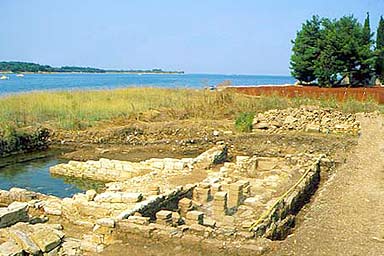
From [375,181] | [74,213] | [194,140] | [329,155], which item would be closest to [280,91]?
[194,140]

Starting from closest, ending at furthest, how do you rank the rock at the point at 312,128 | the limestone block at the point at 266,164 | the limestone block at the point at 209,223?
1. the limestone block at the point at 209,223
2. the limestone block at the point at 266,164
3. the rock at the point at 312,128

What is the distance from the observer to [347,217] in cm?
845

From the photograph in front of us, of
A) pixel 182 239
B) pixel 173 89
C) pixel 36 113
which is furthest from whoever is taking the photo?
pixel 173 89

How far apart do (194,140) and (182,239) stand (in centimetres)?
1390

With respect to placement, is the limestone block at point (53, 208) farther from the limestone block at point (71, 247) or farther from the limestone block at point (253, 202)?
the limestone block at point (253, 202)

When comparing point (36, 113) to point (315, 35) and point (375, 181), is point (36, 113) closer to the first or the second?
point (375, 181)

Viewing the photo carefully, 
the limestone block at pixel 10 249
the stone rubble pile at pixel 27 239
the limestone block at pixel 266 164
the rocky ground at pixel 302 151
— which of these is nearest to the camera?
the limestone block at pixel 10 249

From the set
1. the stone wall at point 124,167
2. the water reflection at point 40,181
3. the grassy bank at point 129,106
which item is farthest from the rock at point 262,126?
the water reflection at point 40,181

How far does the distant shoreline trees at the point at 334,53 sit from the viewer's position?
34.7 metres

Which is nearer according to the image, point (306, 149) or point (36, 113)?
point (306, 149)

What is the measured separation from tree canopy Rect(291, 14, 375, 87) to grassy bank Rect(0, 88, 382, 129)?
27.9 ft

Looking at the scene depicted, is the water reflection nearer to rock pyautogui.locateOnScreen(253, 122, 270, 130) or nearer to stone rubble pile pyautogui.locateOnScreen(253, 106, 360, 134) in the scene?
rock pyautogui.locateOnScreen(253, 122, 270, 130)

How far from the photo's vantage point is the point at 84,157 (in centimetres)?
1833

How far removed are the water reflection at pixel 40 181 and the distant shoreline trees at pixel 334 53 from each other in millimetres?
24154
